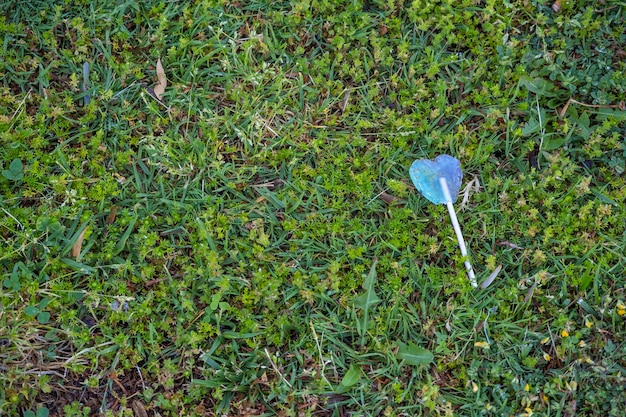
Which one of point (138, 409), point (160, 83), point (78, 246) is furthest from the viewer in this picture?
point (160, 83)

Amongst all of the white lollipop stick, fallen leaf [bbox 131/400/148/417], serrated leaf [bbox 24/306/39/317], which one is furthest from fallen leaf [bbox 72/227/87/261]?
the white lollipop stick

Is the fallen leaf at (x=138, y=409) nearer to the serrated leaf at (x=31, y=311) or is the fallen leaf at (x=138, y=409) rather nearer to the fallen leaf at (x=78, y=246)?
the serrated leaf at (x=31, y=311)

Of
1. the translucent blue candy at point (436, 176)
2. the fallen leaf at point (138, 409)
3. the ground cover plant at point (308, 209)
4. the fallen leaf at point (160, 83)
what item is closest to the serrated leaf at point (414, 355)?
the ground cover plant at point (308, 209)

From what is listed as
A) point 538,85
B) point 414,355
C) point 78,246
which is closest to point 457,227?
point 414,355

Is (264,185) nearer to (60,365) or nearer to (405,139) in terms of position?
(405,139)

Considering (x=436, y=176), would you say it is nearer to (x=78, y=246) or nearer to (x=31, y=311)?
(x=78, y=246)

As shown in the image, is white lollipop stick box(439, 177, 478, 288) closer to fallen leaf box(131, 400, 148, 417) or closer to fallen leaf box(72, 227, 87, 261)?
fallen leaf box(131, 400, 148, 417)

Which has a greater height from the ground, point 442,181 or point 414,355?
point 442,181
